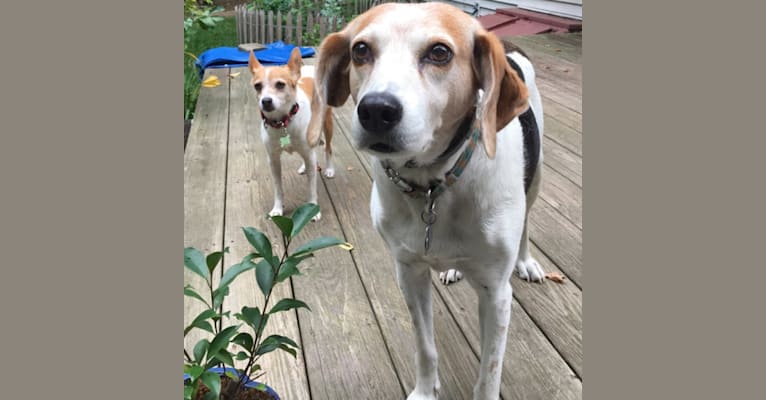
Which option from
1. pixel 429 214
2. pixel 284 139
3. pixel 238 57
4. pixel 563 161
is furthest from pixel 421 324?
pixel 238 57

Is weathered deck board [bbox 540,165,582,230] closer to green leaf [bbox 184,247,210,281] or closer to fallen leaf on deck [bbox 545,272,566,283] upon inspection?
fallen leaf on deck [bbox 545,272,566,283]

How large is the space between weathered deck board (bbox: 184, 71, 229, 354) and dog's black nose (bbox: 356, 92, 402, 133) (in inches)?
51.8

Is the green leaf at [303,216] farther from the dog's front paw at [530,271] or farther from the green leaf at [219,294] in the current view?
the dog's front paw at [530,271]

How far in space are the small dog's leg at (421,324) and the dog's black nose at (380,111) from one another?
0.63 m

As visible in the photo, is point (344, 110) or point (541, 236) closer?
point (541, 236)

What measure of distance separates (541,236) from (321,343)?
1272 millimetres

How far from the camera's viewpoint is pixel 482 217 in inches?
64.1

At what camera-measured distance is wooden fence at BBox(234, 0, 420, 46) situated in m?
7.79

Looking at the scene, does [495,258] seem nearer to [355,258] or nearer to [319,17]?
[355,258]

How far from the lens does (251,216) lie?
11.0 feet

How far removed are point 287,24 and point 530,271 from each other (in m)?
6.17

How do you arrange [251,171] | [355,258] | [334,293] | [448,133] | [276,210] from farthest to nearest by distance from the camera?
[251,171] → [276,210] → [355,258] → [334,293] → [448,133]

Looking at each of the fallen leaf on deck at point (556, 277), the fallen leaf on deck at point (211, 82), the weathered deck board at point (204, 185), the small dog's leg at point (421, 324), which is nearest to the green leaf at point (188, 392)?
the small dog's leg at point (421, 324)

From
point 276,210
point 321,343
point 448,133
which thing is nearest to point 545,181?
point 276,210
